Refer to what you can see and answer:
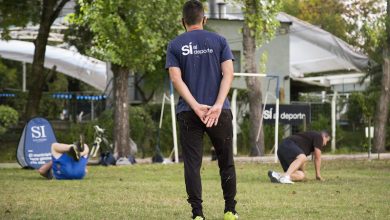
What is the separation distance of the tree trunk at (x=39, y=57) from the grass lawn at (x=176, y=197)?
1011 cm

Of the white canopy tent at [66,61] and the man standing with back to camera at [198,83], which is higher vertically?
the white canopy tent at [66,61]

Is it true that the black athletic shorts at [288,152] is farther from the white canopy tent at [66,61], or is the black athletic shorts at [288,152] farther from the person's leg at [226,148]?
the white canopy tent at [66,61]

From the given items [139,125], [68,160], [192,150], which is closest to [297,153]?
[68,160]

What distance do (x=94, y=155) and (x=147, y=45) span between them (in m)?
3.57

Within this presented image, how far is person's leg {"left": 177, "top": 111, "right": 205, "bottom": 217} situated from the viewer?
8.09 meters

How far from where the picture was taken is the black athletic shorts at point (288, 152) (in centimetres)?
1534

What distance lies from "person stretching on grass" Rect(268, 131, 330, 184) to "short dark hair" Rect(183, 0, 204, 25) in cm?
752

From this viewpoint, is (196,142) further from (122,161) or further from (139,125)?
(139,125)

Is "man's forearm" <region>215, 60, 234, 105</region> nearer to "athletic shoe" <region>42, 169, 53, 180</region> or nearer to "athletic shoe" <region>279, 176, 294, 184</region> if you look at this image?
"athletic shoe" <region>279, 176, 294, 184</region>

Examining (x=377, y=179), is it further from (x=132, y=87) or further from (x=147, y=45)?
(x=132, y=87)

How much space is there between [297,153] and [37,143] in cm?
811

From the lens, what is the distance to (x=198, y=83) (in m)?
8.02

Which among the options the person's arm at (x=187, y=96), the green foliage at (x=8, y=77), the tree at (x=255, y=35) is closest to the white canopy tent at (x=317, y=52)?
the tree at (x=255, y=35)

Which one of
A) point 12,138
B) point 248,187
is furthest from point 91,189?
point 12,138
